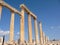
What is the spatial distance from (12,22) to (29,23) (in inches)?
164

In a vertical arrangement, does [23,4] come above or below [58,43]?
above

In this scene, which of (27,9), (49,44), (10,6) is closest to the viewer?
(10,6)

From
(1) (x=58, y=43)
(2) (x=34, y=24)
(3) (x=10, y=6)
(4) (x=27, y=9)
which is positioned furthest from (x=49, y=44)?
(3) (x=10, y=6)

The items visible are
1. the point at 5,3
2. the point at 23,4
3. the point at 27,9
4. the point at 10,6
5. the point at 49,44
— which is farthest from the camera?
the point at 49,44

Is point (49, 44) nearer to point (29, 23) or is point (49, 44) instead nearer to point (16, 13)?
point (29, 23)

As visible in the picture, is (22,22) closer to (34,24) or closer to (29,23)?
(29,23)

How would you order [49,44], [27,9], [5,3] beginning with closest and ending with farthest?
[5,3] < [27,9] < [49,44]

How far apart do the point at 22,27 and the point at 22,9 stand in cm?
355

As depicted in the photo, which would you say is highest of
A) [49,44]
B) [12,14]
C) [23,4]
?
[23,4]

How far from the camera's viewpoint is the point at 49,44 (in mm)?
35500

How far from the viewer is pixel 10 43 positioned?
69.7 ft

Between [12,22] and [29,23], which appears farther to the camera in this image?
[29,23]

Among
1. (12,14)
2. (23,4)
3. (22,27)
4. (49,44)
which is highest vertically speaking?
(23,4)

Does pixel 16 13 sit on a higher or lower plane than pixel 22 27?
higher
